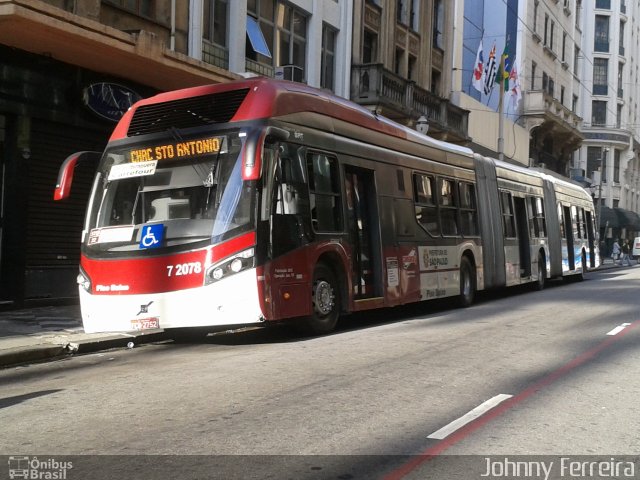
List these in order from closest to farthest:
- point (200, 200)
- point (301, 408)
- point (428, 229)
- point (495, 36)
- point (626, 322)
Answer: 1. point (301, 408)
2. point (200, 200)
3. point (626, 322)
4. point (428, 229)
5. point (495, 36)

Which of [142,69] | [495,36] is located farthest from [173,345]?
[495,36]

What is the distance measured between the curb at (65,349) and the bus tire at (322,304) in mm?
2367

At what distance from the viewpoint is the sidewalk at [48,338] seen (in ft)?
31.0

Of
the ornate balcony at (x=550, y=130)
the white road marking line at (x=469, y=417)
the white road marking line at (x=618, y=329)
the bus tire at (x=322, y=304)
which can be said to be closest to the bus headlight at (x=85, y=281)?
the bus tire at (x=322, y=304)

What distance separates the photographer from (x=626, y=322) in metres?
12.5

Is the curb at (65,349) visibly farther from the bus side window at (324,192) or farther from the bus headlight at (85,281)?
the bus side window at (324,192)

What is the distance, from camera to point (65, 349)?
10000mm

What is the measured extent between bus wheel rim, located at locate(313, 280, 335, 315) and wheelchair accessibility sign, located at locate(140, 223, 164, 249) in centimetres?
229

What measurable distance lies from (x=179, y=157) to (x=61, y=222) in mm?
6287

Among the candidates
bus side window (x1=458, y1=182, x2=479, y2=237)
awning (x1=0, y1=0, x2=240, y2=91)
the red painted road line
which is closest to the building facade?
bus side window (x1=458, y1=182, x2=479, y2=237)

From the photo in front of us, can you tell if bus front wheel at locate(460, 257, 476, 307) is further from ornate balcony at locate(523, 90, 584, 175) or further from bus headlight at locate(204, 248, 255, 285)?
ornate balcony at locate(523, 90, 584, 175)

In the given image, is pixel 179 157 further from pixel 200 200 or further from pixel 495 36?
pixel 495 36

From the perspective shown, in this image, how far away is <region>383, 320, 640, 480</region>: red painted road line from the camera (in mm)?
4720

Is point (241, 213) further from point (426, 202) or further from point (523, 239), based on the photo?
point (523, 239)
